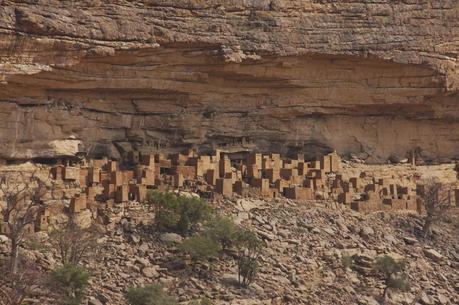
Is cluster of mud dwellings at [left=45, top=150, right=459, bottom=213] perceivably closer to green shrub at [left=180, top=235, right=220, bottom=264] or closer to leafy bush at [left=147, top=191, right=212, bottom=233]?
leafy bush at [left=147, top=191, right=212, bottom=233]

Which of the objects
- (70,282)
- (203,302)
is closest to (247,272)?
(203,302)

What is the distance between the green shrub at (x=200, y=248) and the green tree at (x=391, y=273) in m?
3.24

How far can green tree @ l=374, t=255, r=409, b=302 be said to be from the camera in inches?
776

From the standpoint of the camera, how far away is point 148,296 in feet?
55.5

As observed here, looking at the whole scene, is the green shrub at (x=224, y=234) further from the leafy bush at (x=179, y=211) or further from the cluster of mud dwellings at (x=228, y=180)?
the cluster of mud dwellings at (x=228, y=180)

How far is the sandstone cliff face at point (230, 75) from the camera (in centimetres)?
2198

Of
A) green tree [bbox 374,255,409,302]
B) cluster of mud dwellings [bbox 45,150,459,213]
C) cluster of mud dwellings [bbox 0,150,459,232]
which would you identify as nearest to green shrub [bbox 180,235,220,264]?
cluster of mud dwellings [bbox 0,150,459,232]

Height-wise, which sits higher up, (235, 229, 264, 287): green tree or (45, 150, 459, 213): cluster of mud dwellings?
(45, 150, 459, 213): cluster of mud dwellings

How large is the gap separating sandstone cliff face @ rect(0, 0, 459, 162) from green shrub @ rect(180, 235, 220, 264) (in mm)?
5321

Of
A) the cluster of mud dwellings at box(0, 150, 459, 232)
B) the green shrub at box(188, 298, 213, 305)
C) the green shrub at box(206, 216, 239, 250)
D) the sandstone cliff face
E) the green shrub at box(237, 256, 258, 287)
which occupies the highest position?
the sandstone cliff face

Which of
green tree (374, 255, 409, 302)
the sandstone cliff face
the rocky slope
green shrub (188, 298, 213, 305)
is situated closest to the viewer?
green shrub (188, 298, 213, 305)

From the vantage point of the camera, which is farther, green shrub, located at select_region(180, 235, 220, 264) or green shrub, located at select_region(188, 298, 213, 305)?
green shrub, located at select_region(180, 235, 220, 264)

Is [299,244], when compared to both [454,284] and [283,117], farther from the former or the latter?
[283,117]

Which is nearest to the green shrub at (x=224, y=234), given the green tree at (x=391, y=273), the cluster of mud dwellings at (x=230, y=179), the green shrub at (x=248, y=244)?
the green shrub at (x=248, y=244)
